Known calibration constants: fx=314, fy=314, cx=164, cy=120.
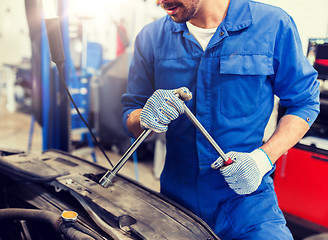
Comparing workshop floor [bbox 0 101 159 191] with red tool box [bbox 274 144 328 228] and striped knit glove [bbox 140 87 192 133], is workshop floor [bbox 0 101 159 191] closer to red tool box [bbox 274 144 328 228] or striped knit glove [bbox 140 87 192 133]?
red tool box [bbox 274 144 328 228]

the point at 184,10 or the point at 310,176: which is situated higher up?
the point at 184,10

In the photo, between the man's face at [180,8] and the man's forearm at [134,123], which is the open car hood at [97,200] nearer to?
the man's forearm at [134,123]

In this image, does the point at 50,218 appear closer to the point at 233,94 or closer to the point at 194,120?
the point at 194,120

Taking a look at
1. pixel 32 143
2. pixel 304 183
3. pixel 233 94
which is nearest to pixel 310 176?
pixel 304 183

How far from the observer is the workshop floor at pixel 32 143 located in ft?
10.2

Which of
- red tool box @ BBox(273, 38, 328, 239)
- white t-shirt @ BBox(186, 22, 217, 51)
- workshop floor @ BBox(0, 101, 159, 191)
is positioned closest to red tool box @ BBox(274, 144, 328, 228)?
red tool box @ BBox(273, 38, 328, 239)

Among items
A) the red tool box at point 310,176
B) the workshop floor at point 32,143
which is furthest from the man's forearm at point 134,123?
the workshop floor at point 32,143

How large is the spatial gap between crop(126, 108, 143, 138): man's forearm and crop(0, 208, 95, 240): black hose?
444mm

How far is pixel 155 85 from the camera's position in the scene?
1.21m

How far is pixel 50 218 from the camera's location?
809 millimetres

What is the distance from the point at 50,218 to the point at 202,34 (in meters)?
0.78

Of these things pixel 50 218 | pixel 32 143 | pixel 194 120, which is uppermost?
pixel 194 120

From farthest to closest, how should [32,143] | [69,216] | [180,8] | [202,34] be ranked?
[32,143] < [202,34] < [180,8] < [69,216]

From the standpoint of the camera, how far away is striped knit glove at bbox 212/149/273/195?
909 millimetres
